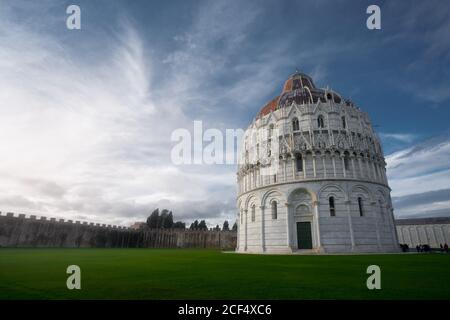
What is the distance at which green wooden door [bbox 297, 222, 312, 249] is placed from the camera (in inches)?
1315

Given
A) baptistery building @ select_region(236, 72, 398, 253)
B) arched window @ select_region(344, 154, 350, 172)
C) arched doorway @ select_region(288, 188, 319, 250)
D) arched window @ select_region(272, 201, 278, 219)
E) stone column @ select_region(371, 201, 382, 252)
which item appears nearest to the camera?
stone column @ select_region(371, 201, 382, 252)

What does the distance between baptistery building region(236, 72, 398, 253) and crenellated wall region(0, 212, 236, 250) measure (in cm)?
3767

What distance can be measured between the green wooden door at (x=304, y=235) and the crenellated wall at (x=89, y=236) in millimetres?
39900

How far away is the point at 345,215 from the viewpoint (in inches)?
1288

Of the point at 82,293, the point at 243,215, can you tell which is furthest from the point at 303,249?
the point at 82,293

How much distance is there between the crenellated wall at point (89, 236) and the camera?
4903 centimetres

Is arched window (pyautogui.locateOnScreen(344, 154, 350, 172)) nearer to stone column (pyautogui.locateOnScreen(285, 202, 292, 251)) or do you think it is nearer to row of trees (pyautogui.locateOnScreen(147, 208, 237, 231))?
stone column (pyautogui.locateOnScreen(285, 202, 292, 251))

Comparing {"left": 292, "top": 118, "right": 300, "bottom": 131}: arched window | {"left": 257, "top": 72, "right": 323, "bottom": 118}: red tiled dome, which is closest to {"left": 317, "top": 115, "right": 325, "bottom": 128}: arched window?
{"left": 292, "top": 118, "right": 300, "bottom": 131}: arched window

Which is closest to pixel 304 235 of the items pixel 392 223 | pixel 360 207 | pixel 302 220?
pixel 302 220

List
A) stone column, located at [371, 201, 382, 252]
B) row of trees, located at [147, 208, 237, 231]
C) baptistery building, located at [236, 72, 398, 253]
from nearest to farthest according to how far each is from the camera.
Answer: stone column, located at [371, 201, 382, 252] < baptistery building, located at [236, 72, 398, 253] < row of trees, located at [147, 208, 237, 231]

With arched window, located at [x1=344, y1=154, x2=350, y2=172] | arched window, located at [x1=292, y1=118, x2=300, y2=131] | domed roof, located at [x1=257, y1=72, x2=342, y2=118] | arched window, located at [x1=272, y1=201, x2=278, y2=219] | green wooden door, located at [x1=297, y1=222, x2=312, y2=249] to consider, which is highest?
domed roof, located at [x1=257, y1=72, x2=342, y2=118]
